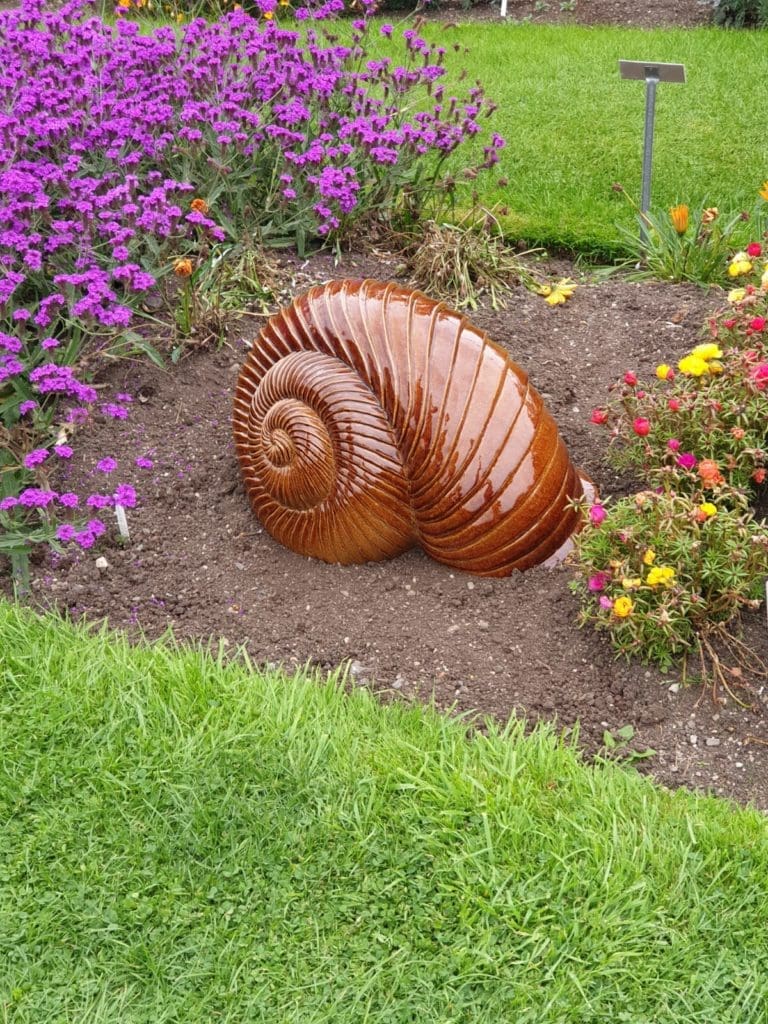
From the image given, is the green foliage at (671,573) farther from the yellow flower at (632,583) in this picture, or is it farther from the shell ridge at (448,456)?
the shell ridge at (448,456)

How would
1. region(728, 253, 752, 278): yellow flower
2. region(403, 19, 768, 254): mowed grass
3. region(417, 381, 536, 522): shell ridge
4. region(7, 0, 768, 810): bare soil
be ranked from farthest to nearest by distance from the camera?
region(403, 19, 768, 254): mowed grass < region(728, 253, 752, 278): yellow flower < region(417, 381, 536, 522): shell ridge < region(7, 0, 768, 810): bare soil

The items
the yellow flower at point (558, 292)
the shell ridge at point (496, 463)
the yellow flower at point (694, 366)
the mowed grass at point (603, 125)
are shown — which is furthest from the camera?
the mowed grass at point (603, 125)

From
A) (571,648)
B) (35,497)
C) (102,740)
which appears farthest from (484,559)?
(35,497)

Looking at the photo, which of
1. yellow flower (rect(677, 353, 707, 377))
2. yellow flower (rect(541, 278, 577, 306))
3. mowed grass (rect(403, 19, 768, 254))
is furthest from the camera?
mowed grass (rect(403, 19, 768, 254))

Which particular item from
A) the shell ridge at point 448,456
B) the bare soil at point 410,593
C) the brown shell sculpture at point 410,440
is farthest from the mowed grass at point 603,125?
the shell ridge at point 448,456

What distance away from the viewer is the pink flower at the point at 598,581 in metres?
2.99

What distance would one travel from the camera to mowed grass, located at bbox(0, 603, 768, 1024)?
91.1 inches

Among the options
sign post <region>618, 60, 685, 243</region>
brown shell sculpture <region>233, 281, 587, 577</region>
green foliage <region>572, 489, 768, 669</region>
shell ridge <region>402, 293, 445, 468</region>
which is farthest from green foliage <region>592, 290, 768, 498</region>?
sign post <region>618, 60, 685, 243</region>

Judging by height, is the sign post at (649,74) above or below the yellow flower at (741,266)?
above

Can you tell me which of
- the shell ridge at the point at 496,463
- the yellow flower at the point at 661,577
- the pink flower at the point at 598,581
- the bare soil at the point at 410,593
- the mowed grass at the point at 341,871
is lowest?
the mowed grass at the point at 341,871

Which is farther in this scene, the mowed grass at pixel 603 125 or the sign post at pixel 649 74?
the mowed grass at pixel 603 125

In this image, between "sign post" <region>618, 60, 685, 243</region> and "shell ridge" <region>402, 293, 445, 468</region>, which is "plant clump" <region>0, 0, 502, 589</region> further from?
"shell ridge" <region>402, 293, 445, 468</region>

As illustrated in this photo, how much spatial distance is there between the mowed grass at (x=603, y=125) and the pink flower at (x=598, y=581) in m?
2.64

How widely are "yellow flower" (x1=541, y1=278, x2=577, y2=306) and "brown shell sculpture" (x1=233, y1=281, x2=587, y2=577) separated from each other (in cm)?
148
